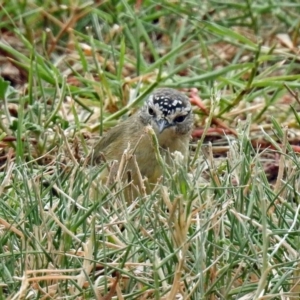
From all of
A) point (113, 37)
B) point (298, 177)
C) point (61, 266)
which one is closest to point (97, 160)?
point (113, 37)

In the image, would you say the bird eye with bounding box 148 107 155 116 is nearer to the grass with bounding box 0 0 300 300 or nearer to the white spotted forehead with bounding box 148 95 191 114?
the white spotted forehead with bounding box 148 95 191 114

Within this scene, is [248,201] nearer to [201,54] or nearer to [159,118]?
[159,118]

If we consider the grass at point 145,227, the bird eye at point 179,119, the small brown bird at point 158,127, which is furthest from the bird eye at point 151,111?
the grass at point 145,227

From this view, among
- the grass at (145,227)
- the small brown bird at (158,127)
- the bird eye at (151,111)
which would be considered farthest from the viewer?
the bird eye at (151,111)

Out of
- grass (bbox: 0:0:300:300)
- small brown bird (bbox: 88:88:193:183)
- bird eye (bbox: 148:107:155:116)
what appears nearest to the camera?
grass (bbox: 0:0:300:300)

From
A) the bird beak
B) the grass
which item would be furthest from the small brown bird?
the grass

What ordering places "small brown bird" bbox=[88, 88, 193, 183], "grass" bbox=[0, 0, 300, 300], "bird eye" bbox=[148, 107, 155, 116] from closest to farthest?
"grass" bbox=[0, 0, 300, 300] → "small brown bird" bbox=[88, 88, 193, 183] → "bird eye" bbox=[148, 107, 155, 116]

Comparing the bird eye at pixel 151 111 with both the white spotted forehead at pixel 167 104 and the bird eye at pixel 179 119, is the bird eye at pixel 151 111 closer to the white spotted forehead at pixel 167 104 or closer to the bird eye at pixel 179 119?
the white spotted forehead at pixel 167 104

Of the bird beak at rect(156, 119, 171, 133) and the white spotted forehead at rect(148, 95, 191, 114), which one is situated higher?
the white spotted forehead at rect(148, 95, 191, 114)

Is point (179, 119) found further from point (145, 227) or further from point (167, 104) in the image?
point (145, 227)

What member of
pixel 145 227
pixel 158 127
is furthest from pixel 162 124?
pixel 145 227
